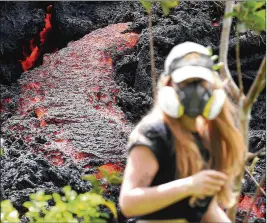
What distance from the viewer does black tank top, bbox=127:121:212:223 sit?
158cm

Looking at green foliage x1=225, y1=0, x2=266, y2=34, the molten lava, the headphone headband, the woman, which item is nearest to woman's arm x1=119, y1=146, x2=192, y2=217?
the woman

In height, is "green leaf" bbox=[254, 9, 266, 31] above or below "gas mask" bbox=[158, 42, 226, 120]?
above

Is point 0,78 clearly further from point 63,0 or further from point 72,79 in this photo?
point 63,0

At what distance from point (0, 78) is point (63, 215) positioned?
2535 millimetres

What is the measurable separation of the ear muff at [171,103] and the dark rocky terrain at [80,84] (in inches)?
50.0

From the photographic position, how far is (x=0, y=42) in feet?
14.0

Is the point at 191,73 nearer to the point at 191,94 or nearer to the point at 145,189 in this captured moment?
the point at 191,94

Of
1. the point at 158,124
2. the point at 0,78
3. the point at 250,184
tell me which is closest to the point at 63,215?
the point at 158,124

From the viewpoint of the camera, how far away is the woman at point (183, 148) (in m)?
1.54

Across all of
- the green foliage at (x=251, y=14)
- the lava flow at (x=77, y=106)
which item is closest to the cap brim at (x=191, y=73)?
the green foliage at (x=251, y=14)

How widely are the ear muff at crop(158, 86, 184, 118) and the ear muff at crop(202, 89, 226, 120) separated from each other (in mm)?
70

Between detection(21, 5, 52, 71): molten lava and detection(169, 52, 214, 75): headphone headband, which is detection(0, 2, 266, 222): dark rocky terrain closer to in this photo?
detection(21, 5, 52, 71): molten lava

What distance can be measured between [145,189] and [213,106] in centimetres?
29

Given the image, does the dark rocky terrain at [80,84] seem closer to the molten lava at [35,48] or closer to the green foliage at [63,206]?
the molten lava at [35,48]
